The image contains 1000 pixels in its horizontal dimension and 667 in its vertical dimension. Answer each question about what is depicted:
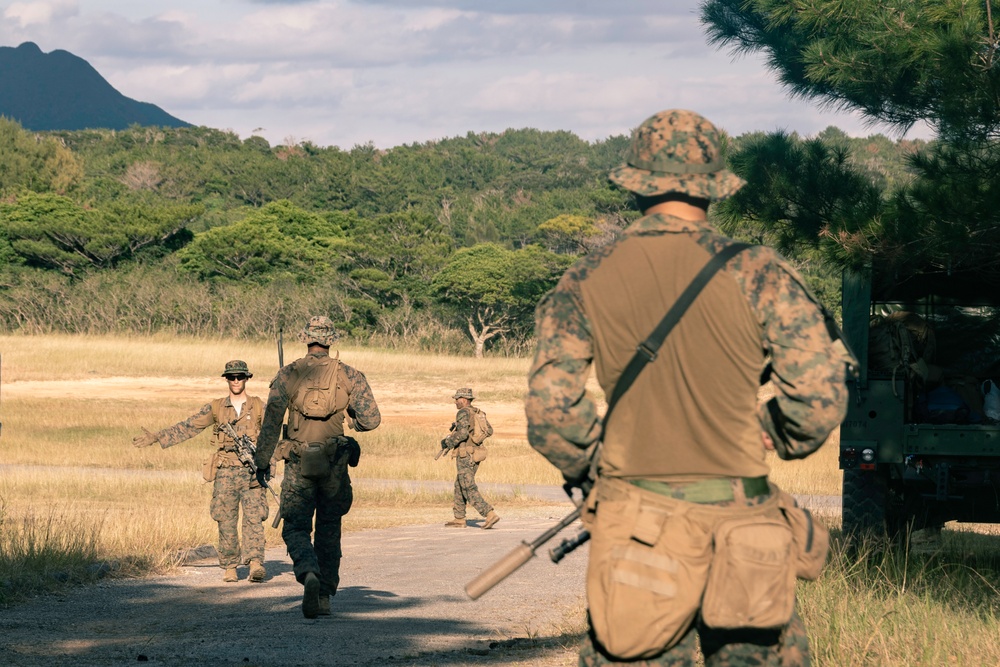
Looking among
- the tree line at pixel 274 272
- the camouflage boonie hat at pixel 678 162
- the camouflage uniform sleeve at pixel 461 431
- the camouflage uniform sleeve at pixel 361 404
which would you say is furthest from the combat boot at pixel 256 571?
the tree line at pixel 274 272

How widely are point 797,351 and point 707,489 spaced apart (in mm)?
463

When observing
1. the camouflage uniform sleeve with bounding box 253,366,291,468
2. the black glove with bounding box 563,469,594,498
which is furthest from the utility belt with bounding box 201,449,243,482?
the black glove with bounding box 563,469,594,498

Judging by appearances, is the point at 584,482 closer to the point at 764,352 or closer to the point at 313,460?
the point at 764,352

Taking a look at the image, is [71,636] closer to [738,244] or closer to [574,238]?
[738,244]

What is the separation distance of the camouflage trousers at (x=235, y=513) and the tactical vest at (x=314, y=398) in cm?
210

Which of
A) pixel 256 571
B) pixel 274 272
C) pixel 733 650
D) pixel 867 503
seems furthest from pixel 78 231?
pixel 733 650

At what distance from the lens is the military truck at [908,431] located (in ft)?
31.1

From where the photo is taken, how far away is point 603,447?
12.5ft

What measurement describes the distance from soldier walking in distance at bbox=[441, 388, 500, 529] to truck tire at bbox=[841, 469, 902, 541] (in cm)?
571

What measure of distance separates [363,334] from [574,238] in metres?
17.9

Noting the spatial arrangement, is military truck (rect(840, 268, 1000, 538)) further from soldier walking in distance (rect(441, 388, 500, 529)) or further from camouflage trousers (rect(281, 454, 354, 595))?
soldier walking in distance (rect(441, 388, 500, 529))

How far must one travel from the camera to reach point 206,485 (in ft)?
63.8

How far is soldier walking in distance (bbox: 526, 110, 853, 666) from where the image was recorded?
3617mm

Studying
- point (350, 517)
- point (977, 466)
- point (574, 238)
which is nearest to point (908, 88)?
point (977, 466)
